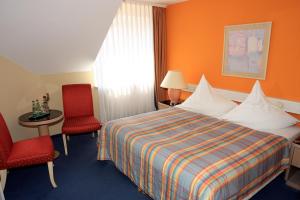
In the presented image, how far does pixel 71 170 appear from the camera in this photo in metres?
3.14

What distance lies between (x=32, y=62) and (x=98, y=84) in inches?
51.3

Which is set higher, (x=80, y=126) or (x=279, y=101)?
(x=279, y=101)

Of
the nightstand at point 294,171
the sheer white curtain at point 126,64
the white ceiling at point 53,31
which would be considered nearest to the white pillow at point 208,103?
the nightstand at point 294,171

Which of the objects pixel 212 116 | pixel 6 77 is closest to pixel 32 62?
pixel 6 77

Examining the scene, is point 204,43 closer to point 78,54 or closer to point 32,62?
point 78,54

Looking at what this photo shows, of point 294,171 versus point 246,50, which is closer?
point 294,171

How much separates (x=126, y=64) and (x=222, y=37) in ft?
6.83

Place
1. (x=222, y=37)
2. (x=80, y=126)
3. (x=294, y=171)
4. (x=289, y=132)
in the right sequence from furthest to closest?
(x=222, y=37), (x=80, y=126), (x=294, y=171), (x=289, y=132)

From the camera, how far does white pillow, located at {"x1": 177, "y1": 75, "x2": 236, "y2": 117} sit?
136 inches

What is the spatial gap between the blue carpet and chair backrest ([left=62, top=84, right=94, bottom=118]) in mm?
834

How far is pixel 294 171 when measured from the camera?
2883 mm

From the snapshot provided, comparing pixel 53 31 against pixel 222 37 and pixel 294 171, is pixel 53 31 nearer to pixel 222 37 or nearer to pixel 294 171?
pixel 222 37

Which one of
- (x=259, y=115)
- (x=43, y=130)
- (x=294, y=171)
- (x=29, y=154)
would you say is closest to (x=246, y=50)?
(x=259, y=115)

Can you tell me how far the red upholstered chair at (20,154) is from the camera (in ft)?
8.00
